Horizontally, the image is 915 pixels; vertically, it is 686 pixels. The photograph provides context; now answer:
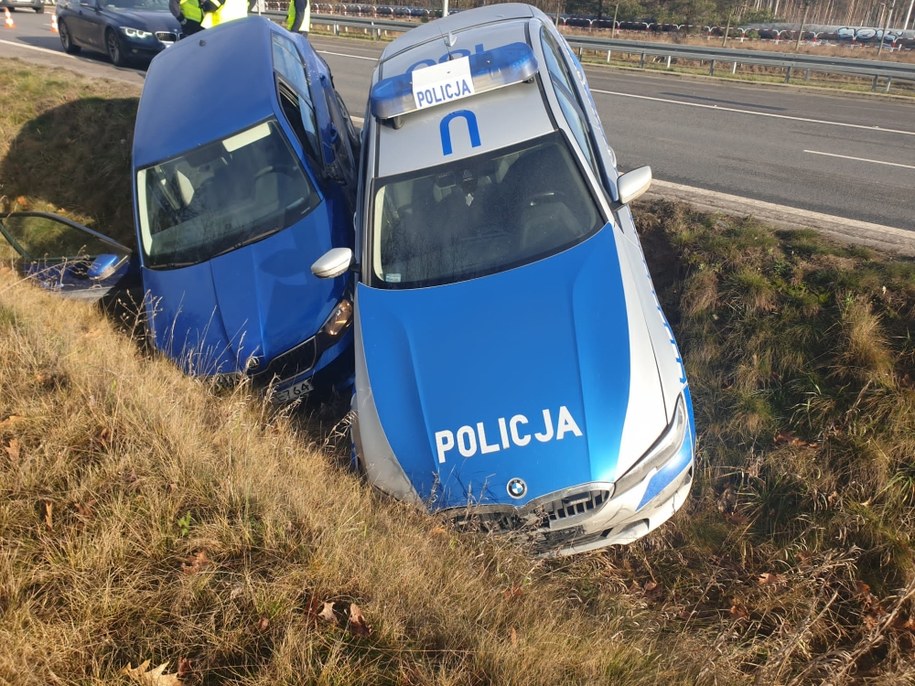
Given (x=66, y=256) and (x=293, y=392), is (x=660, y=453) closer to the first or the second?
(x=293, y=392)

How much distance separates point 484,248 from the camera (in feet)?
14.3

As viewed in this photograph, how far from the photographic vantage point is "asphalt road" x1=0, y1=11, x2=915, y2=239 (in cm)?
717

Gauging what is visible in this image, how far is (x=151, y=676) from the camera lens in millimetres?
2250

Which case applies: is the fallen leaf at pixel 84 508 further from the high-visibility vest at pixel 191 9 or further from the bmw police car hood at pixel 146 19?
the bmw police car hood at pixel 146 19

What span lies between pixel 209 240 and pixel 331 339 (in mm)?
1508

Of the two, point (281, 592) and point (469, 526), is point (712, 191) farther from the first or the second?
Result: point (281, 592)

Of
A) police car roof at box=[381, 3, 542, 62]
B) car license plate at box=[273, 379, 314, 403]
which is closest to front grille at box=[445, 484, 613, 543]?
car license plate at box=[273, 379, 314, 403]

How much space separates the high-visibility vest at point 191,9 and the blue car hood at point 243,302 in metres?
5.64

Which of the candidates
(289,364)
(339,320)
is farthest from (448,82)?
(289,364)

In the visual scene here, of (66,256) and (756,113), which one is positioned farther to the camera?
(756,113)

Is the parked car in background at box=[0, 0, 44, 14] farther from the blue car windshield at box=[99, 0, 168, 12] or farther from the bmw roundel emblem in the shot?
the bmw roundel emblem

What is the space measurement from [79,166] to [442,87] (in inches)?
262

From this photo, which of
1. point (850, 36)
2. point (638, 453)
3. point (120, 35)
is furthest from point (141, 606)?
point (850, 36)

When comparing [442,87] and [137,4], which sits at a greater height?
[137,4]
